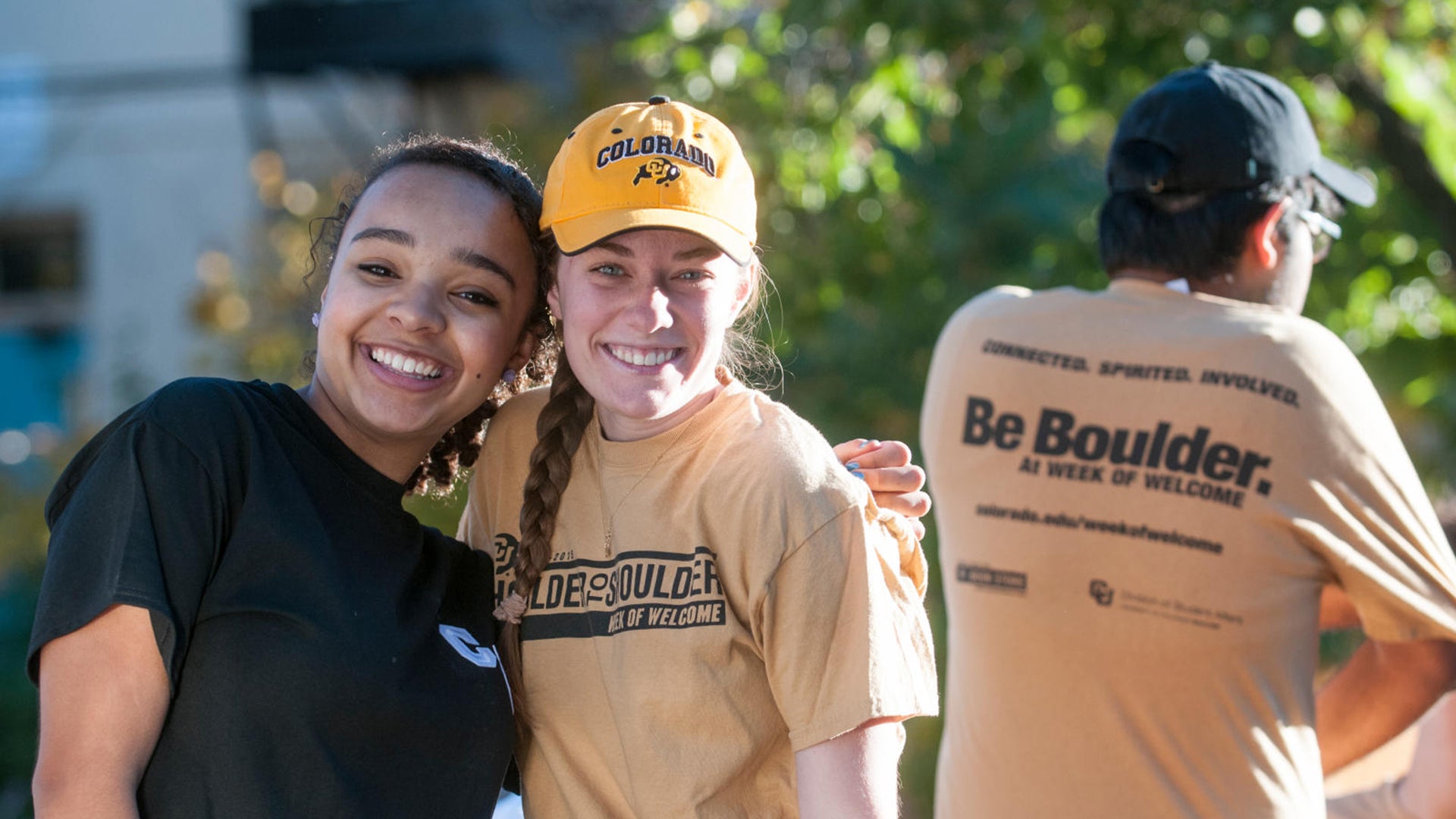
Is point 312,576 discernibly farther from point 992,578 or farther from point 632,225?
point 992,578

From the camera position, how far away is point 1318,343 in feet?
7.44

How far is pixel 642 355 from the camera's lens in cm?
209

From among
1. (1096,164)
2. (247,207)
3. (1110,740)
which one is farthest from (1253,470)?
(247,207)

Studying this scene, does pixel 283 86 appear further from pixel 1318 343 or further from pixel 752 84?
pixel 1318 343

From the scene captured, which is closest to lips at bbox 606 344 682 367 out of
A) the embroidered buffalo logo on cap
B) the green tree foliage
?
the embroidered buffalo logo on cap

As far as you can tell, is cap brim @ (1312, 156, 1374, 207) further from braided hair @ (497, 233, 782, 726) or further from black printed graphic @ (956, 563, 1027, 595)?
braided hair @ (497, 233, 782, 726)

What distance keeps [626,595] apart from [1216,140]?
1323 millimetres

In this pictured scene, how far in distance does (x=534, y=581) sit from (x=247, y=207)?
10.4m

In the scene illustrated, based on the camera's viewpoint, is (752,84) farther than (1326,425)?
Yes

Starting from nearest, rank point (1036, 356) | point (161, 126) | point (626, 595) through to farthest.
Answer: point (626, 595), point (1036, 356), point (161, 126)

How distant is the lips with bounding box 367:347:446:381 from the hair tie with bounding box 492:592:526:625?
39 cm

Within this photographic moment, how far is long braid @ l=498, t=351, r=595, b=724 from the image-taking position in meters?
2.14

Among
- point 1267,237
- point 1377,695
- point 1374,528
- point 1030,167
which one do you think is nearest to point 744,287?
point 1267,237

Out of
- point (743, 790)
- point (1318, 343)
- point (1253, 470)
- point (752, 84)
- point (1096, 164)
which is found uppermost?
point (752, 84)
